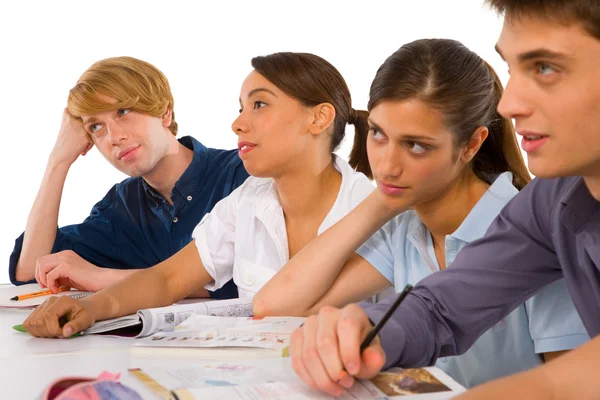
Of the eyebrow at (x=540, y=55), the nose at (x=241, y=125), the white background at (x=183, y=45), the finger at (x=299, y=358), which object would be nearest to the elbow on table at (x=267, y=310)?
the nose at (x=241, y=125)

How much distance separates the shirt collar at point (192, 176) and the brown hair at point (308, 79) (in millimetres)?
598

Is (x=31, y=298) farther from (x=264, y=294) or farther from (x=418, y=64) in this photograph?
(x=418, y=64)

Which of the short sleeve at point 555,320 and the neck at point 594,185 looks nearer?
the neck at point 594,185

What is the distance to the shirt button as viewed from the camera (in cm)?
187

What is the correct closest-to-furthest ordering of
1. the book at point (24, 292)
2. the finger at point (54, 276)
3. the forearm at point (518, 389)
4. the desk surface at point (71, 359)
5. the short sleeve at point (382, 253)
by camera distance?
1. the forearm at point (518, 389)
2. the desk surface at point (71, 359)
3. the short sleeve at point (382, 253)
4. the book at point (24, 292)
5. the finger at point (54, 276)

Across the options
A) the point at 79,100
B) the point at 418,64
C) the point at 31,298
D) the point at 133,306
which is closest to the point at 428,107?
the point at 418,64

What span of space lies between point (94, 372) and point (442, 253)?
2.46 feet

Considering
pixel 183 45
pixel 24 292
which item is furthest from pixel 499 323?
pixel 183 45

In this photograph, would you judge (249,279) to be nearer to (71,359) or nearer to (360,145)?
(360,145)

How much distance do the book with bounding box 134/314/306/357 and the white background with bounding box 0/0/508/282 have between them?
256cm

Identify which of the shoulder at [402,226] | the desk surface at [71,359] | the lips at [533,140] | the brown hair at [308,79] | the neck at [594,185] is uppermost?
the brown hair at [308,79]

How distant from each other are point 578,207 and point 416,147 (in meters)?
0.42

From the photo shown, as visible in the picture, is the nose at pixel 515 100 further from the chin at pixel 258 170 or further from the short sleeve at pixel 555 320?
the chin at pixel 258 170

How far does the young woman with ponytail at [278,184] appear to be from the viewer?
1.85m
